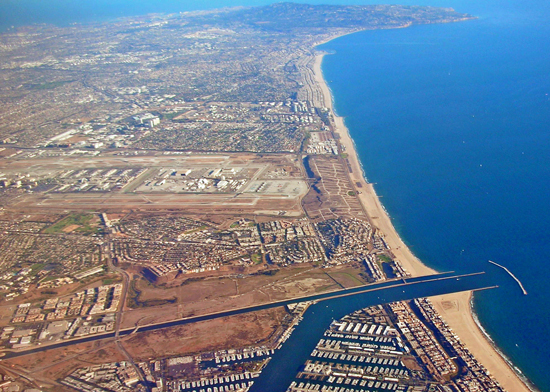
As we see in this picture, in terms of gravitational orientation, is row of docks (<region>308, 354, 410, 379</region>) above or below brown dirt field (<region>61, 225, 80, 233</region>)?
above

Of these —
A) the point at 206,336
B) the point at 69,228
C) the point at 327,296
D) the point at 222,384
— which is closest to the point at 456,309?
the point at 327,296

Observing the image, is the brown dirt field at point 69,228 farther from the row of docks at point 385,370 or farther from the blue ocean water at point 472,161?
the blue ocean water at point 472,161

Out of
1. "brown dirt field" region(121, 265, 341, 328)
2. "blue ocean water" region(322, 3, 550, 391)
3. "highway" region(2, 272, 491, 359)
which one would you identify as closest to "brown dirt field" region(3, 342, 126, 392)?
"highway" region(2, 272, 491, 359)

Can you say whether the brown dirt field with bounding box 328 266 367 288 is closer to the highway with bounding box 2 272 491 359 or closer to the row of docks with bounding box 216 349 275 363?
the highway with bounding box 2 272 491 359

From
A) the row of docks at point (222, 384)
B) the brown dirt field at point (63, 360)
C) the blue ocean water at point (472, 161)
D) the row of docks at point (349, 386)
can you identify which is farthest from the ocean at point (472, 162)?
the brown dirt field at point (63, 360)

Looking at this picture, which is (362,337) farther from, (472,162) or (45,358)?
(472,162)

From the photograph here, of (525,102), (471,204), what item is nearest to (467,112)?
(525,102)

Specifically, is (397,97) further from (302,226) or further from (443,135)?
(302,226)
